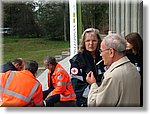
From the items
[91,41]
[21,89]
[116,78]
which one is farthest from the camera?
[21,89]

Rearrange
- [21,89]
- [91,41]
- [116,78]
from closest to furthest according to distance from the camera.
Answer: [116,78]
[91,41]
[21,89]

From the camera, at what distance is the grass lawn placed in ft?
9.00

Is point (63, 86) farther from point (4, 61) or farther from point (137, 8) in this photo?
point (137, 8)

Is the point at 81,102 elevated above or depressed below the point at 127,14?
below

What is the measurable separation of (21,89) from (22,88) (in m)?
0.01

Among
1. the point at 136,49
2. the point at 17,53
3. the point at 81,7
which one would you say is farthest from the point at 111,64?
the point at 17,53

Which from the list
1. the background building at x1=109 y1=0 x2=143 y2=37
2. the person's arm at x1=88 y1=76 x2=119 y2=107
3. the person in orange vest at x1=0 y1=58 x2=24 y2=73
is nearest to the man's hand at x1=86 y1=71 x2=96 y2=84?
the person's arm at x1=88 y1=76 x2=119 y2=107

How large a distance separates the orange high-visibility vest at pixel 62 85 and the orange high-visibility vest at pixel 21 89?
0.15m

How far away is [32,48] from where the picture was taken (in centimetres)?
277

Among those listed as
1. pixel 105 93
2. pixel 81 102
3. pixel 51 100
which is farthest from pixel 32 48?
pixel 105 93

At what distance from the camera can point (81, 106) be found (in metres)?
2.76

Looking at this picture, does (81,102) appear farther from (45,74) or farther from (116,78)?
(116,78)

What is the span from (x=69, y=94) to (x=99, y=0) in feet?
3.06

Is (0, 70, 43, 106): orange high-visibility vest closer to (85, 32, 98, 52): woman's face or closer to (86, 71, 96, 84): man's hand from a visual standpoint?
(86, 71, 96, 84): man's hand
